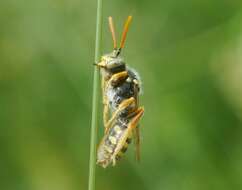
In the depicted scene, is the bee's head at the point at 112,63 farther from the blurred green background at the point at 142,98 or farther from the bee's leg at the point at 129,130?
the blurred green background at the point at 142,98

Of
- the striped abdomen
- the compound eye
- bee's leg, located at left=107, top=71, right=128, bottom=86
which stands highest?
the compound eye

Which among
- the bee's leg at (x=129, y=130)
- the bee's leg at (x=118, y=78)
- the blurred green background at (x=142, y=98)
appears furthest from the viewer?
the blurred green background at (x=142, y=98)

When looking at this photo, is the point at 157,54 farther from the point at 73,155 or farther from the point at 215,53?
the point at 73,155

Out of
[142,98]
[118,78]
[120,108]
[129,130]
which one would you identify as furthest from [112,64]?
[142,98]

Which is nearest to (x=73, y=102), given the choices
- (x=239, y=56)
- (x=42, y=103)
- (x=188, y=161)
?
(x=42, y=103)

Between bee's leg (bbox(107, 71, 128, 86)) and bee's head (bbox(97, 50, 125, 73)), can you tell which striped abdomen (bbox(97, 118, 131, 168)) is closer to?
bee's leg (bbox(107, 71, 128, 86))

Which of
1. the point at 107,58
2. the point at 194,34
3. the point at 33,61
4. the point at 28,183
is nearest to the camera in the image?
the point at 107,58

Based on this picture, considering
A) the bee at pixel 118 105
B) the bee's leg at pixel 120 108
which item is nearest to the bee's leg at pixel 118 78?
the bee at pixel 118 105

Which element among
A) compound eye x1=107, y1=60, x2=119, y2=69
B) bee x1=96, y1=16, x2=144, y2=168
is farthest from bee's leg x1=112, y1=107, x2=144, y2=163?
compound eye x1=107, y1=60, x2=119, y2=69
